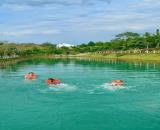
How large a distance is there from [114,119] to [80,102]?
6.61m

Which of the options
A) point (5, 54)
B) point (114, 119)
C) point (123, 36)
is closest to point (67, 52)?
point (123, 36)

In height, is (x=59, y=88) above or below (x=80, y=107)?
above

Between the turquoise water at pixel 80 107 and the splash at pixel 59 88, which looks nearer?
the turquoise water at pixel 80 107

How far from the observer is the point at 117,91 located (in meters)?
38.9

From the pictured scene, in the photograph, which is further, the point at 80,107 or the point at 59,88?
the point at 59,88

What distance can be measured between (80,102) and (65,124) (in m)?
7.32

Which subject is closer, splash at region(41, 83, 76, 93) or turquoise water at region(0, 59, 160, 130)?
turquoise water at region(0, 59, 160, 130)

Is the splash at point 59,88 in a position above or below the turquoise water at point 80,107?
above

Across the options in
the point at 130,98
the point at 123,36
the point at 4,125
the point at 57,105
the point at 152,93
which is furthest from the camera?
the point at 123,36

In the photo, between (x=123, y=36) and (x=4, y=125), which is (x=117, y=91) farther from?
(x=123, y=36)

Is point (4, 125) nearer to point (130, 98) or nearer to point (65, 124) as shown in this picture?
point (65, 124)

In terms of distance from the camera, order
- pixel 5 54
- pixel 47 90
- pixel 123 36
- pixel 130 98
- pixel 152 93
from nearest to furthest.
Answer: pixel 130 98 → pixel 152 93 → pixel 47 90 → pixel 5 54 → pixel 123 36

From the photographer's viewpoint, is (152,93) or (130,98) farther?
(152,93)

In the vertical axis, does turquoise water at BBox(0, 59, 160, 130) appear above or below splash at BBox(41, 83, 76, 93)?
below
